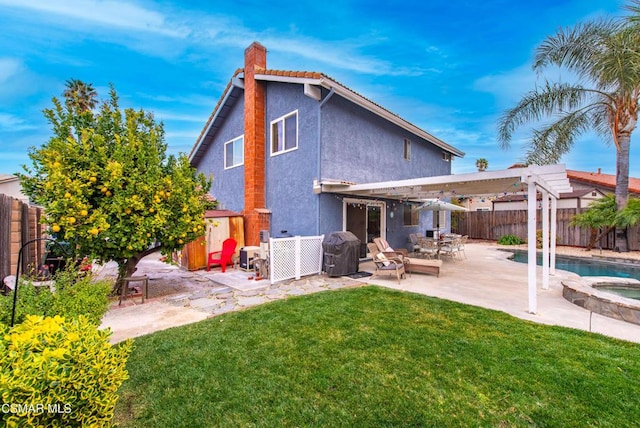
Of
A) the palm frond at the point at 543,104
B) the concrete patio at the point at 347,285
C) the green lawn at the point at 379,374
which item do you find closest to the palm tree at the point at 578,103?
the palm frond at the point at 543,104

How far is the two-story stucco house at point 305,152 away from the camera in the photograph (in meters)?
10.5

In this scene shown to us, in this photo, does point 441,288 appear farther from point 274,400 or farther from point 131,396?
point 131,396

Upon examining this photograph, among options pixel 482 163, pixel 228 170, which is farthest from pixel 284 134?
pixel 482 163

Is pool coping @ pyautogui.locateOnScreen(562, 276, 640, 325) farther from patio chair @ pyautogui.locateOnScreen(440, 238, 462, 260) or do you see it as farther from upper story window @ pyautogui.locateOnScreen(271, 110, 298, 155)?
upper story window @ pyautogui.locateOnScreen(271, 110, 298, 155)

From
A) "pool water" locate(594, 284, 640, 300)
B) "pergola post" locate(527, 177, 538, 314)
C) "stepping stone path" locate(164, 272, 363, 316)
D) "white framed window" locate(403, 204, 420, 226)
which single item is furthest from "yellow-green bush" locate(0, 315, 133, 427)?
"white framed window" locate(403, 204, 420, 226)

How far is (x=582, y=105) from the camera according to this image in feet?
40.3

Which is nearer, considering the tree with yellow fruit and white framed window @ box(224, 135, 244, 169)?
the tree with yellow fruit

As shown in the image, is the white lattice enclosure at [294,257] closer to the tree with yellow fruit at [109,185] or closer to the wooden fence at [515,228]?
the tree with yellow fruit at [109,185]

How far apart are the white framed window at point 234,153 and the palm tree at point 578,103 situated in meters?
12.2

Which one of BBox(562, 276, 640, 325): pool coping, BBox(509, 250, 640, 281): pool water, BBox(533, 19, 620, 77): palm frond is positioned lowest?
BBox(509, 250, 640, 281): pool water

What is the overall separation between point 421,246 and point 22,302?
13145 millimetres

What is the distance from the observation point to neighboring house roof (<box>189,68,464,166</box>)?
981 cm

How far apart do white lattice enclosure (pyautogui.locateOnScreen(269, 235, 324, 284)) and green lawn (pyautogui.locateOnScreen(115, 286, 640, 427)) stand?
3.24 metres

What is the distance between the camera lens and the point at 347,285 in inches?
325
